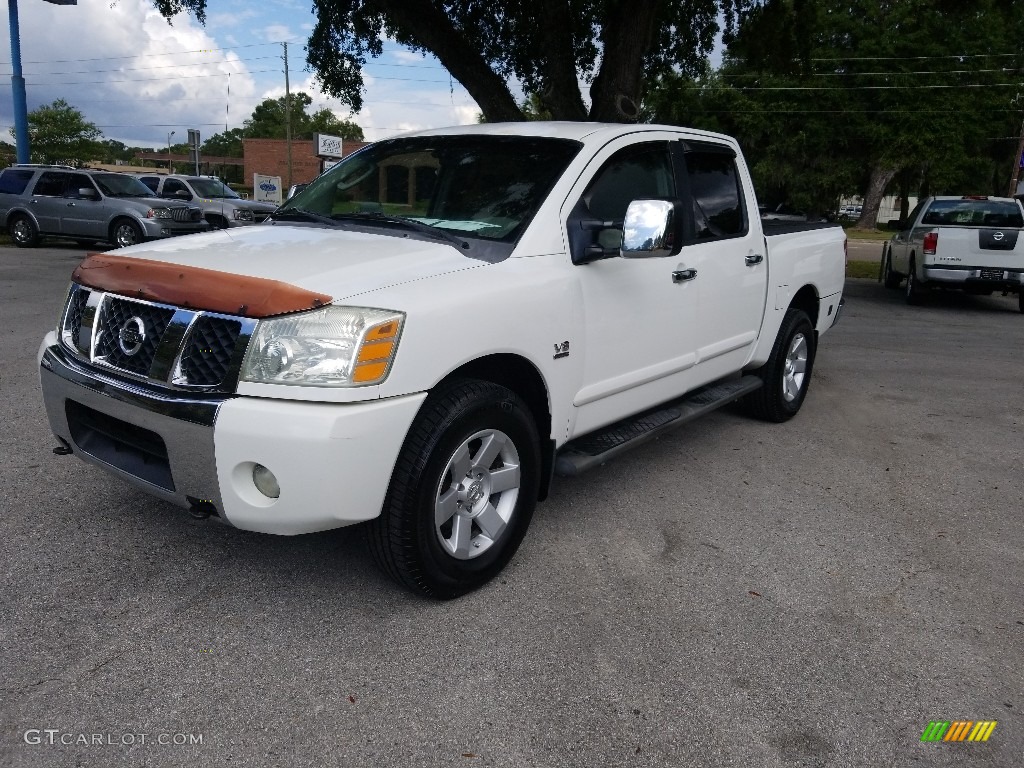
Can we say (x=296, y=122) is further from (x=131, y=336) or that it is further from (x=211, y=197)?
(x=131, y=336)

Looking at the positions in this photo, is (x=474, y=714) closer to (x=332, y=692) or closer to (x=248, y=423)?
(x=332, y=692)

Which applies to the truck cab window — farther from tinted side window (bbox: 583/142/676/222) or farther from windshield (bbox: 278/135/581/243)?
windshield (bbox: 278/135/581/243)

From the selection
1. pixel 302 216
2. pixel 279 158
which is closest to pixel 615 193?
pixel 302 216

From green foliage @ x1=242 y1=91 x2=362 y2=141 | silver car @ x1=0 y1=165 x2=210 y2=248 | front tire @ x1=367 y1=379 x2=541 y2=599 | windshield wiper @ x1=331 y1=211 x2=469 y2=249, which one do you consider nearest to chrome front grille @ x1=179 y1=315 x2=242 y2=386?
front tire @ x1=367 y1=379 x2=541 y2=599

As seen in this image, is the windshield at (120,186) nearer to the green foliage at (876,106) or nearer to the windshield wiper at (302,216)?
the windshield wiper at (302,216)

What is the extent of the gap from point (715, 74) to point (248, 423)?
48.4 meters

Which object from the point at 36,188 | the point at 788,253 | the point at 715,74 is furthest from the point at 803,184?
the point at 788,253

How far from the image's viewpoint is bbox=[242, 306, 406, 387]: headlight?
8.71 ft

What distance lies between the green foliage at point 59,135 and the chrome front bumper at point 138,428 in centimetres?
7709

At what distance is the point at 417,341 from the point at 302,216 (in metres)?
1.58

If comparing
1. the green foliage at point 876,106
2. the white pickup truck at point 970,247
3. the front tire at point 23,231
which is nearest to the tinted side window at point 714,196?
the white pickup truck at point 970,247

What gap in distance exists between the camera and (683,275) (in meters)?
4.22

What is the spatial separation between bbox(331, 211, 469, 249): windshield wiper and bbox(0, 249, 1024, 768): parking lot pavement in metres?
1.37

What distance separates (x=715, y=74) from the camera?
1820 inches
